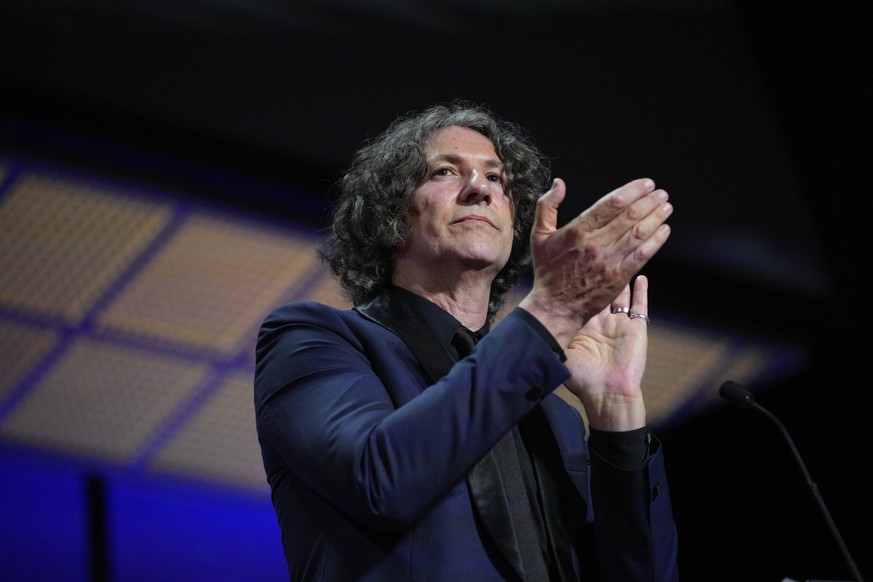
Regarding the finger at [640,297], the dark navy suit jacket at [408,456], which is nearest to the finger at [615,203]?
the dark navy suit jacket at [408,456]

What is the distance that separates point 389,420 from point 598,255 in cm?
33

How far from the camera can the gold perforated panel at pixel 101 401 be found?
277 cm

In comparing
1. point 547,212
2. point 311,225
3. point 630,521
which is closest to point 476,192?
point 547,212

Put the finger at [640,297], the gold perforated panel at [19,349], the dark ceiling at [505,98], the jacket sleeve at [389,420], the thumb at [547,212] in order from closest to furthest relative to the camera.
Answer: the jacket sleeve at [389,420], the thumb at [547,212], the finger at [640,297], the dark ceiling at [505,98], the gold perforated panel at [19,349]

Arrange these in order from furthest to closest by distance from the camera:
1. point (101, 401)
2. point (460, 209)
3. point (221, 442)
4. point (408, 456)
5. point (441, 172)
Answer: point (221, 442), point (101, 401), point (441, 172), point (460, 209), point (408, 456)

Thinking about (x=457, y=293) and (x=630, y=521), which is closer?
(x=630, y=521)

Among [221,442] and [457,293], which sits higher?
[221,442]

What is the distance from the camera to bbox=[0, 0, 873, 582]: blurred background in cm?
265

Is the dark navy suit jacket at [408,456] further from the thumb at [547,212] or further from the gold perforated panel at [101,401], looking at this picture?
the gold perforated panel at [101,401]

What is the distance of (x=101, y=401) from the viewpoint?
9.23ft

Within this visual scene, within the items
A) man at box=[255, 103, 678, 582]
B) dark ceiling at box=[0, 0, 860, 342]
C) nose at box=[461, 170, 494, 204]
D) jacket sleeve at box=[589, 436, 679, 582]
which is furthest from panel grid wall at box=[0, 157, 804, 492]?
jacket sleeve at box=[589, 436, 679, 582]

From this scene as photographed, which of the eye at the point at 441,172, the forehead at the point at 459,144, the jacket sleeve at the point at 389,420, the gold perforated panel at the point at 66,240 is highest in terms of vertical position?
the gold perforated panel at the point at 66,240

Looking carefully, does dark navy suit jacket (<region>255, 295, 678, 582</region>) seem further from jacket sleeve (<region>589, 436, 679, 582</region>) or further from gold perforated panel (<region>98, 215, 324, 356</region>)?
gold perforated panel (<region>98, 215, 324, 356</region>)

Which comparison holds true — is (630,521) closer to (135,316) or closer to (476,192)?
(476,192)
